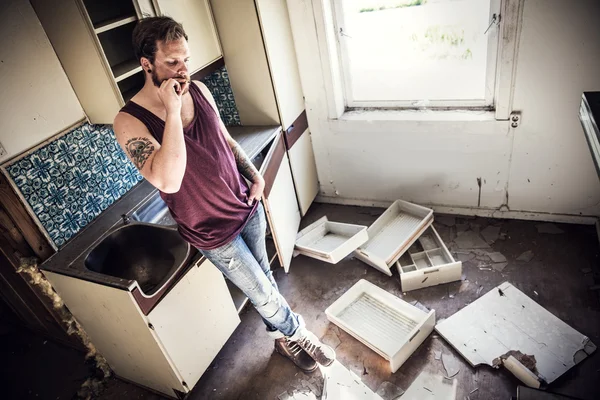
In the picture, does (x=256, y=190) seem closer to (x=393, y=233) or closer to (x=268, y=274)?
(x=268, y=274)

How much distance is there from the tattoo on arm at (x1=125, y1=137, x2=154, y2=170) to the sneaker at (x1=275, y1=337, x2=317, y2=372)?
1258 millimetres

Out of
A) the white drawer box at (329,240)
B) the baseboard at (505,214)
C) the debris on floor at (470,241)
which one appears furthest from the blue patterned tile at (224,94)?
the debris on floor at (470,241)

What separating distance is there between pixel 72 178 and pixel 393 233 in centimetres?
193

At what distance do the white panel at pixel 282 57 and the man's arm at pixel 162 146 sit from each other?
1.23 metres

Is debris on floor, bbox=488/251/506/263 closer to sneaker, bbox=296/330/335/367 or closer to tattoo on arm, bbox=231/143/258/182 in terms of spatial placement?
sneaker, bbox=296/330/335/367

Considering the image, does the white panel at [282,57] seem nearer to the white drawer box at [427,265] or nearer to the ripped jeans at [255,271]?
the ripped jeans at [255,271]

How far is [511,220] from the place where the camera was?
9.50 ft

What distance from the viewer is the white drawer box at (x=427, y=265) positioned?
8.02ft

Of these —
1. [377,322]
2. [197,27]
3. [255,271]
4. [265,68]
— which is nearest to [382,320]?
[377,322]

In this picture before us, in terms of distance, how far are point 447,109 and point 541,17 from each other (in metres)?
0.74

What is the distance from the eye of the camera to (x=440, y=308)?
2.38 metres

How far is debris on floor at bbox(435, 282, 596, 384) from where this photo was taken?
197 cm

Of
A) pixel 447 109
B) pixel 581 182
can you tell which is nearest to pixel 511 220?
pixel 581 182

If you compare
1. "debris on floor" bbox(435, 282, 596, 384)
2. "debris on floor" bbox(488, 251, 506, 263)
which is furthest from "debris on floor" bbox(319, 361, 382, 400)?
"debris on floor" bbox(488, 251, 506, 263)
